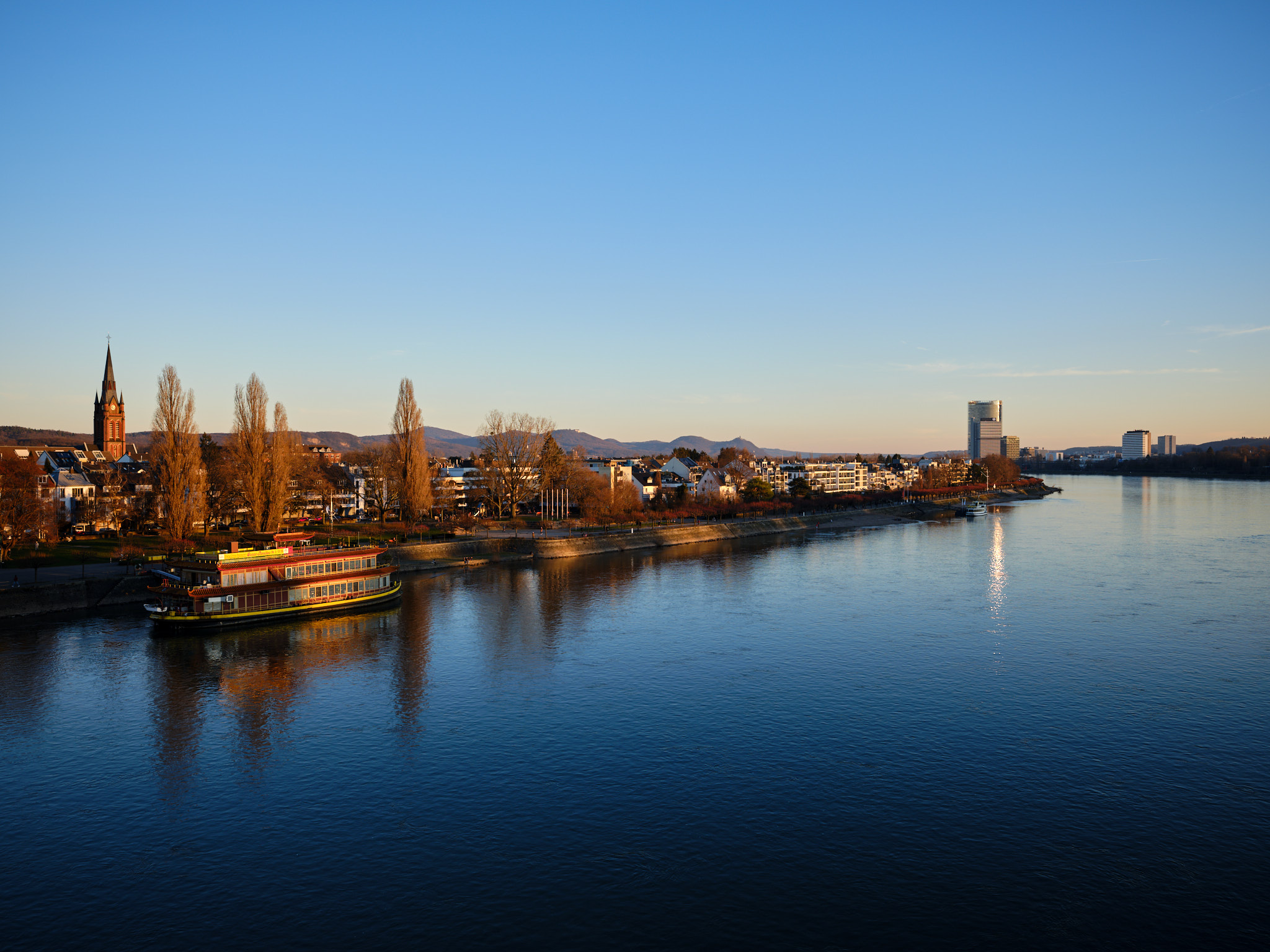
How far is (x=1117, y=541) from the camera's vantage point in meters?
85.1

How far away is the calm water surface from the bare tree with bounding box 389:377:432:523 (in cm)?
3586

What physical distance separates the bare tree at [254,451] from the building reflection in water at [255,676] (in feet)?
70.6

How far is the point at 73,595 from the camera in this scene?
49625mm

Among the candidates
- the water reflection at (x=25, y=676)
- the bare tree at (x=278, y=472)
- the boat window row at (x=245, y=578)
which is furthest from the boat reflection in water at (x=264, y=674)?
the bare tree at (x=278, y=472)

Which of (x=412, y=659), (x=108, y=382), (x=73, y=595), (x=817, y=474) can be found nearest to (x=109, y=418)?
(x=108, y=382)

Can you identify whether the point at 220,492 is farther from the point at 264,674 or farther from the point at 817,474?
the point at 817,474

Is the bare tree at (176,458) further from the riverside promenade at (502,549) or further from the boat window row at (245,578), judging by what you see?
the boat window row at (245,578)

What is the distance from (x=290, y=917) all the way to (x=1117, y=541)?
89495 millimetres

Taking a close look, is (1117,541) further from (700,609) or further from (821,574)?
(700,609)

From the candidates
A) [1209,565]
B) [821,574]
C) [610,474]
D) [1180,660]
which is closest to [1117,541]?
[1209,565]

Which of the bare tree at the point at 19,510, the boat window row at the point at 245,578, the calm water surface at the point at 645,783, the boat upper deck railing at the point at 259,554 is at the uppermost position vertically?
the bare tree at the point at 19,510

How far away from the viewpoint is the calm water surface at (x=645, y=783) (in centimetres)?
1748

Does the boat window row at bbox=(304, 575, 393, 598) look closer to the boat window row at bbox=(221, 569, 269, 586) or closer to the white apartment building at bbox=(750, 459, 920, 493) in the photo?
the boat window row at bbox=(221, 569, 269, 586)

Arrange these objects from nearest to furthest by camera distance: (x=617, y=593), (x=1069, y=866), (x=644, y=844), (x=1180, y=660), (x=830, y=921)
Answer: (x=830, y=921), (x=1069, y=866), (x=644, y=844), (x=1180, y=660), (x=617, y=593)
